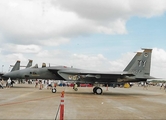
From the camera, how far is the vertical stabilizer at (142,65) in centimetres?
2269

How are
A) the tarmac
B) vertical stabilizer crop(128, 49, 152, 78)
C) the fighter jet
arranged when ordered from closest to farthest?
1. the tarmac
2. the fighter jet
3. vertical stabilizer crop(128, 49, 152, 78)

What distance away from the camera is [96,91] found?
22.2m

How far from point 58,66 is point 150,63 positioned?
906cm

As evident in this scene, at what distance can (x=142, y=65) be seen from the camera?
74.7ft

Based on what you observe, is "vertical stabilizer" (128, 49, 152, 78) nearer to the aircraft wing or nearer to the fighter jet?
the fighter jet

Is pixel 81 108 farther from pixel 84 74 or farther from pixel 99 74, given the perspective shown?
pixel 84 74

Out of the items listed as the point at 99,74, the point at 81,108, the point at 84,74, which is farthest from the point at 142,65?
the point at 81,108

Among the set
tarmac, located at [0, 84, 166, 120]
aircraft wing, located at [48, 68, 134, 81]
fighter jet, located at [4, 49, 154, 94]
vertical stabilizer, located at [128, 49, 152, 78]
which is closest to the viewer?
tarmac, located at [0, 84, 166, 120]

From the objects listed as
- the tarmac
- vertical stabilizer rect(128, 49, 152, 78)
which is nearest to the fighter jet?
vertical stabilizer rect(128, 49, 152, 78)

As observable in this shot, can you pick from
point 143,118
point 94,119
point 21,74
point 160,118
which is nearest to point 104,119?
point 94,119

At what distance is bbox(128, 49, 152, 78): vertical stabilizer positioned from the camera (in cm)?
2269

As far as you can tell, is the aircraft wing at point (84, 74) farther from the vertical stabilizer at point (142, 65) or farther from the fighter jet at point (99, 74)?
the vertical stabilizer at point (142, 65)

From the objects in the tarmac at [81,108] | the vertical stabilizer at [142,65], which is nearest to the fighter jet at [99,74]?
the vertical stabilizer at [142,65]

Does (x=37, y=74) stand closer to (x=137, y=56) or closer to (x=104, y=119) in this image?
(x=137, y=56)
